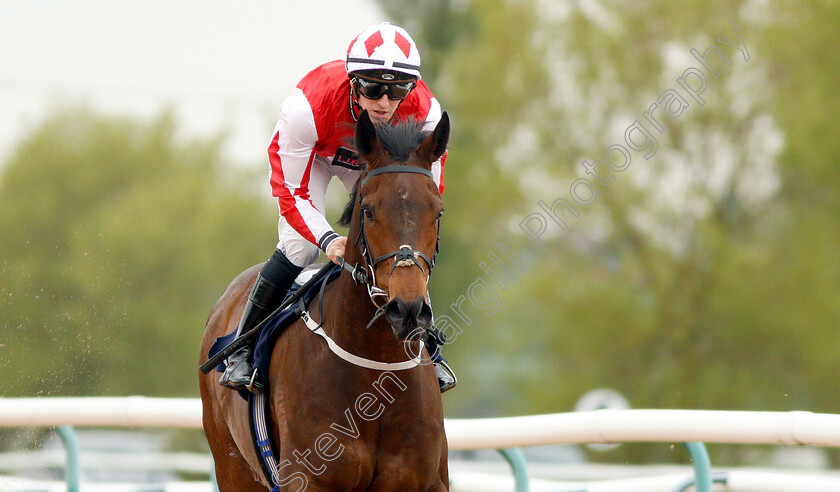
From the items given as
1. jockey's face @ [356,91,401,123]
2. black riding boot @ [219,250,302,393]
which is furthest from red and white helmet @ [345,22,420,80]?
black riding boot @ [219,250,302,393]

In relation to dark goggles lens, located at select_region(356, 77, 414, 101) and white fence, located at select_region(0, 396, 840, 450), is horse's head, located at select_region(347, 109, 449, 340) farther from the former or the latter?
white fence, located at select_region(0, 396, 840, 450)

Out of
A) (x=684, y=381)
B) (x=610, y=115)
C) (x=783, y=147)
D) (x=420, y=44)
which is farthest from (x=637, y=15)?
(x=420, y=44)

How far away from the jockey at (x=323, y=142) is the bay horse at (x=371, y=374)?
20cm

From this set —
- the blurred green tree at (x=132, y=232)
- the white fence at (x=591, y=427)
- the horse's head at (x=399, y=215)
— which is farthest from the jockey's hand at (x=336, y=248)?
the blurred green tree at (x=132, y=232)

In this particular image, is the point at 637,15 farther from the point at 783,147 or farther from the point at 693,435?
the point at 693,435

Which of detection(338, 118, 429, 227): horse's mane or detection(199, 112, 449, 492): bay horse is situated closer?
detection(199, 112, 449, 492): bay horse

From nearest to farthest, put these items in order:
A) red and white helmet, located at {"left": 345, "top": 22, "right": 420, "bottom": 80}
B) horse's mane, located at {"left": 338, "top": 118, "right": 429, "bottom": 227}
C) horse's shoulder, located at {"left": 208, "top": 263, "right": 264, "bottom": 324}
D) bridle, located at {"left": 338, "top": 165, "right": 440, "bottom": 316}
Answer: bridle, located at {"left": 338, "top": 165, "right": 440, "bottom": 316}
horse's mane, located at {"left": 338, "top": 118, "right": 429, "bottom": 227}
red and white helmet, located at {"left": 345, "top": 22, "right": 420, "bottom": 80}
horse's shoulder, located at {"left": 208, "top": 263, "right": 264, "bottom": 324}

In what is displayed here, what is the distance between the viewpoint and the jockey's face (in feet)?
13.8

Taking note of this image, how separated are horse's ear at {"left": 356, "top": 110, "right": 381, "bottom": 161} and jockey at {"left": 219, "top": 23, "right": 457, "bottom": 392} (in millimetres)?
190

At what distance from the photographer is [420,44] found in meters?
24.0

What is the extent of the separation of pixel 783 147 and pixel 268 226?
11.6 metres

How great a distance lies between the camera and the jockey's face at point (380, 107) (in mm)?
4195

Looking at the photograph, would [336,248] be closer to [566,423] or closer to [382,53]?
[382,53]

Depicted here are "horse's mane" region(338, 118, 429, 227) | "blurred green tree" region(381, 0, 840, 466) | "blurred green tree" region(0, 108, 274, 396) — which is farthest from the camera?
"blurred green tree" region(0, 108, 274, 396)
